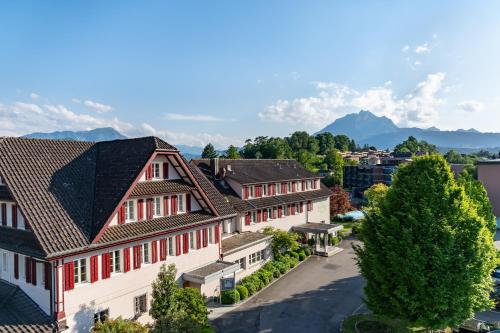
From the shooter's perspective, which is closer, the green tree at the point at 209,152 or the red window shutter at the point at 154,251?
the red window shutter at the point at 154,251

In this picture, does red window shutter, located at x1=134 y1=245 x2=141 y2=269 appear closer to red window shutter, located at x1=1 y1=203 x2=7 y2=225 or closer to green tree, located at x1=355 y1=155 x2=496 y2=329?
red window shutter, located at x1=1 y1=203 x2=7 y2=225

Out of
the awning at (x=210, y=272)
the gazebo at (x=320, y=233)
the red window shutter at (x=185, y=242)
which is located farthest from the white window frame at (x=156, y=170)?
the gazebo at (x=320, y=233)

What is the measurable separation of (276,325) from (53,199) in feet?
53.9

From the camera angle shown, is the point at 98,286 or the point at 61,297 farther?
the point at 98,286

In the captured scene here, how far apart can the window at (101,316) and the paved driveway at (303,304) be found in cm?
719

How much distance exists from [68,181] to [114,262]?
6.01 m

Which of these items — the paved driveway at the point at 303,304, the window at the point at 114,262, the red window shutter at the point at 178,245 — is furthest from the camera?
the red window shutter at the point at 178,245

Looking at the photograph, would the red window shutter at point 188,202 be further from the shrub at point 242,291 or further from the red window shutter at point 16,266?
the red window shutter at point 16,266

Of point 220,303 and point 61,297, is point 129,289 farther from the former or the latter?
point 220,303

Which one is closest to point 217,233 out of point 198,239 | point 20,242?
point 198,239

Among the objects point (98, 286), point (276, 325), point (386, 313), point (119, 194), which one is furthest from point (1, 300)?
point (386, 313)

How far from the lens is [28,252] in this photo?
18.2 m

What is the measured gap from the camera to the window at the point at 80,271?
19.3m

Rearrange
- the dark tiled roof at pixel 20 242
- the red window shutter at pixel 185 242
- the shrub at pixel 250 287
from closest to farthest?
1. the dark tiled roof at pixel 20 242
2. the red window shutter at pixel 185 242
3. the shrub at pixel 250 287
